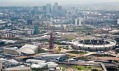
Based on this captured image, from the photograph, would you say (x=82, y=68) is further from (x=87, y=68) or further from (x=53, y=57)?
(x=53, y=57)

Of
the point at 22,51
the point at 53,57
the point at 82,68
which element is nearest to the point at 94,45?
the point at 53,57

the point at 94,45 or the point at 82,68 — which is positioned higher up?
the point at 94,45

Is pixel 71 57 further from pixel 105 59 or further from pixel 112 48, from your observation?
pixel 112 48

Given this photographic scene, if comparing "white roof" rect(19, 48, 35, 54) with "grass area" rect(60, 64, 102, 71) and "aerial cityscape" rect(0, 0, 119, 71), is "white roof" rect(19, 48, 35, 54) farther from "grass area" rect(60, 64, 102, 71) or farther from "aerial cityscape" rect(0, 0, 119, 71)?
"grass area" rect(60, 64, 102, 71)

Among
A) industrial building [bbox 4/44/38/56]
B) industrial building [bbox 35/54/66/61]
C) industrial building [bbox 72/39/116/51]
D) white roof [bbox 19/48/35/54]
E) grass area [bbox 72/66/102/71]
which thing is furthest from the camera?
industrial building [bbox 72/39/116/51]

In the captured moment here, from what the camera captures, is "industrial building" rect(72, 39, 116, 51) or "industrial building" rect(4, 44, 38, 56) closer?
"industrial building" rect(4, 44, 38, 56)

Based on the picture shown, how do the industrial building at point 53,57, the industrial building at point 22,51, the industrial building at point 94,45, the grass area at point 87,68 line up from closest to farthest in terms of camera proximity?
the grass area at point 87,68
the industrial building at point 53,57
the industrial building at point 22,51
the industrial building at point 94,45

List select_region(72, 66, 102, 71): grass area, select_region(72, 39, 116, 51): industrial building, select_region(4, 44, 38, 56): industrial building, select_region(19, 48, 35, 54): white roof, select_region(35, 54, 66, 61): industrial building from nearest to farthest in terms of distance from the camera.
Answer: select_region(72, 66, 102, 71): grass area < select_region(35, 54, 66, 61): industrial building < select_region(4, 44, 38, 56): industrial building < select_region(19, 48, 35, 54): white roof < select_region(72, 39, 116, 51): industrial building

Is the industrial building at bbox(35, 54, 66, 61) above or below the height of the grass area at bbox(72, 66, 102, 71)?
above

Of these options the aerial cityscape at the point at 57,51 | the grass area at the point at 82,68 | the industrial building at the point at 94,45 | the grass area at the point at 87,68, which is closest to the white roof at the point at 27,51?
the aerial cityscape at the point at 57,51

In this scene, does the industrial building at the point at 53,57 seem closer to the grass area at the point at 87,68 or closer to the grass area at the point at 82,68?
the grass area at the point at 82,68

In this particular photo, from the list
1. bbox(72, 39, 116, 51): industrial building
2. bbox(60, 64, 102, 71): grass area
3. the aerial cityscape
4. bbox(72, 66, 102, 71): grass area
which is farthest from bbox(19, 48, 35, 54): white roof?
bbox(72, 66, 102, 71): grass area
